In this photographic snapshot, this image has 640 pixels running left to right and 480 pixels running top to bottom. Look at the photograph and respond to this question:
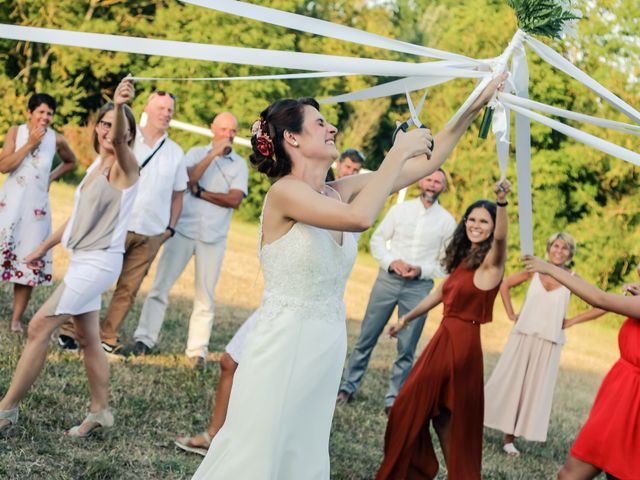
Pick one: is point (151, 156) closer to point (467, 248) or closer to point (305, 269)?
point (467, 248)

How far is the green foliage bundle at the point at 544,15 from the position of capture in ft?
12.6

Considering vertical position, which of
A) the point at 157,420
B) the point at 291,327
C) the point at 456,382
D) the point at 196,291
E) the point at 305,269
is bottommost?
the point at 157,420

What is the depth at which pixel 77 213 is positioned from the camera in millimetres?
5617

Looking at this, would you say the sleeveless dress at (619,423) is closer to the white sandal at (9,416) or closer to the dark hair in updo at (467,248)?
the dark hair in updo at (467,248)

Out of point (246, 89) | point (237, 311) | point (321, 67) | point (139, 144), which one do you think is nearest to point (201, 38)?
point (246, 89)

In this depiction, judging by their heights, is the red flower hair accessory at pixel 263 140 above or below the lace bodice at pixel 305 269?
above

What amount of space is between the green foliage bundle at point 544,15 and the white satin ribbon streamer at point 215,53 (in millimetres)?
377

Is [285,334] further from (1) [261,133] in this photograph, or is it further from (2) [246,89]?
(2) [246,89]

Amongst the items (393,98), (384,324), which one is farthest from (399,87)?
(393,98)

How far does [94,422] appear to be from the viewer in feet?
18.4

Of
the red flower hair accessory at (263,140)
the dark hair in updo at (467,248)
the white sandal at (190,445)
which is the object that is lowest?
the white sandal at (190,445)

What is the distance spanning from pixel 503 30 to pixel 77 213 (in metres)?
21.4

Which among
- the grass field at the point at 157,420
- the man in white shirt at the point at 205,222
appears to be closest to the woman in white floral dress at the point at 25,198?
the grass field at the point at 157,420

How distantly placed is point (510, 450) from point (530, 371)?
2.30 ft
